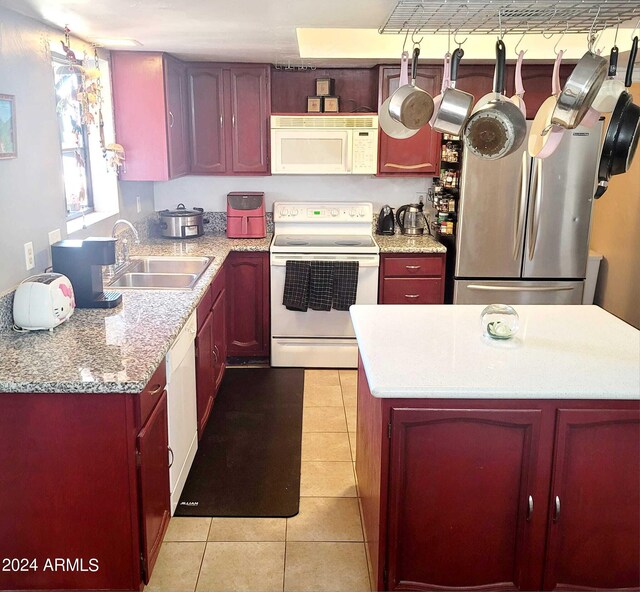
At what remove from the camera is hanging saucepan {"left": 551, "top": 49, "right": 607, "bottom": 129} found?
1.98 meters

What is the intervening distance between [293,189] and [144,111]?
53.3 inches

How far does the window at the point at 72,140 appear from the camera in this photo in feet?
10.6

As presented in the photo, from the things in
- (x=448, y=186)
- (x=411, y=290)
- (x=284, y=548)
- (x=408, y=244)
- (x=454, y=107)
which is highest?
(x=454, y=107)

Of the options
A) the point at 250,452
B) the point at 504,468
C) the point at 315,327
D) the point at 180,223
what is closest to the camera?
the point at 504,468

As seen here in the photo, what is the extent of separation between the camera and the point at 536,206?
4180 mm

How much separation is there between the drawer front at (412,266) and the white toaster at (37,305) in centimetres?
239

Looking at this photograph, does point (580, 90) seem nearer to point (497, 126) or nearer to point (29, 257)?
point (497, 126)

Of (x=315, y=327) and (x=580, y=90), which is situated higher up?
(x=580, y=90)

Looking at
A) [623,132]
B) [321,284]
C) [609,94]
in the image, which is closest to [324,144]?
[321,284]

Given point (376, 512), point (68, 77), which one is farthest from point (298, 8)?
point (376, 512)

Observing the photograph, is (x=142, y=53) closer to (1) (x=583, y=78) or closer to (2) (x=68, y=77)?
(2) (x=68, y=77)

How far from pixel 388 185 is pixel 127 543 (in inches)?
135

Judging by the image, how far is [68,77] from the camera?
10.8ft

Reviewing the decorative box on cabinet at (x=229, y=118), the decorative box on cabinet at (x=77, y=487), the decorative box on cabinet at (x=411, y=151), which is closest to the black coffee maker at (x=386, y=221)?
the decorative box on cabinet at (x=411, y=151)
